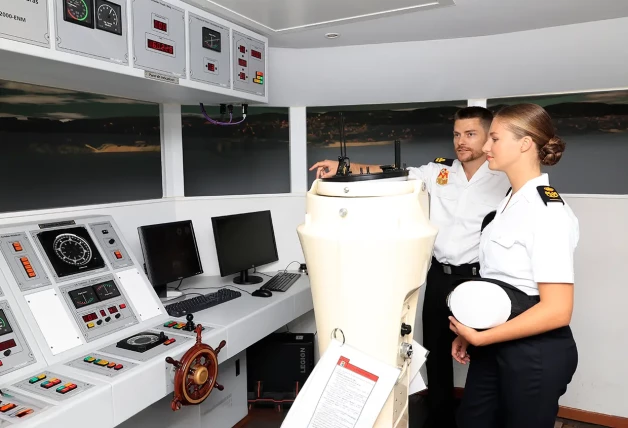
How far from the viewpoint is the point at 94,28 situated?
5.69 ft

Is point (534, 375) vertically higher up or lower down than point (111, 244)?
lower down

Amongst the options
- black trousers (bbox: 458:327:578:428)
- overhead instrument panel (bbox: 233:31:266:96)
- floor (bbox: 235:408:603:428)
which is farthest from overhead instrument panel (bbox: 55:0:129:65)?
floor (bbox: 235:408:603:428)

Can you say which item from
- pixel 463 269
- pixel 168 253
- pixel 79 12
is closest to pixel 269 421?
pixel 168 253

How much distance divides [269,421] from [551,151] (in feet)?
7.46

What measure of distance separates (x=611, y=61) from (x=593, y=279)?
4.14 ft

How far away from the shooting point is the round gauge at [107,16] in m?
1.76

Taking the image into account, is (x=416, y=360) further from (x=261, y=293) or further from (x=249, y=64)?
(x=249, y=64)

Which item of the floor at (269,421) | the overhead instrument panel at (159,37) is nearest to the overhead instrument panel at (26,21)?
the overhead instrument panel at (159,37)

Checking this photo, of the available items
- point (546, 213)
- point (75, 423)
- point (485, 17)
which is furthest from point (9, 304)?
point (485, 17)

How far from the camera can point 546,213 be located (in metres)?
1.42

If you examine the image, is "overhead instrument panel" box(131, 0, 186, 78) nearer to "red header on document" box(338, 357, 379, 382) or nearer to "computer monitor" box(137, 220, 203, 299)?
"computer monitor" box(137, 220, 203, 299)

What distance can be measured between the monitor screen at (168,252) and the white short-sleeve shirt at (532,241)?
1673 millimetres

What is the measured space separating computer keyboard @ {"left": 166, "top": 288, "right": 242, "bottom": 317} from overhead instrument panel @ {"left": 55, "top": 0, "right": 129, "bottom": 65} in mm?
1187

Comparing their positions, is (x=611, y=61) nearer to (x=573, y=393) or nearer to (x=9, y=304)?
(x=573, y=393)
